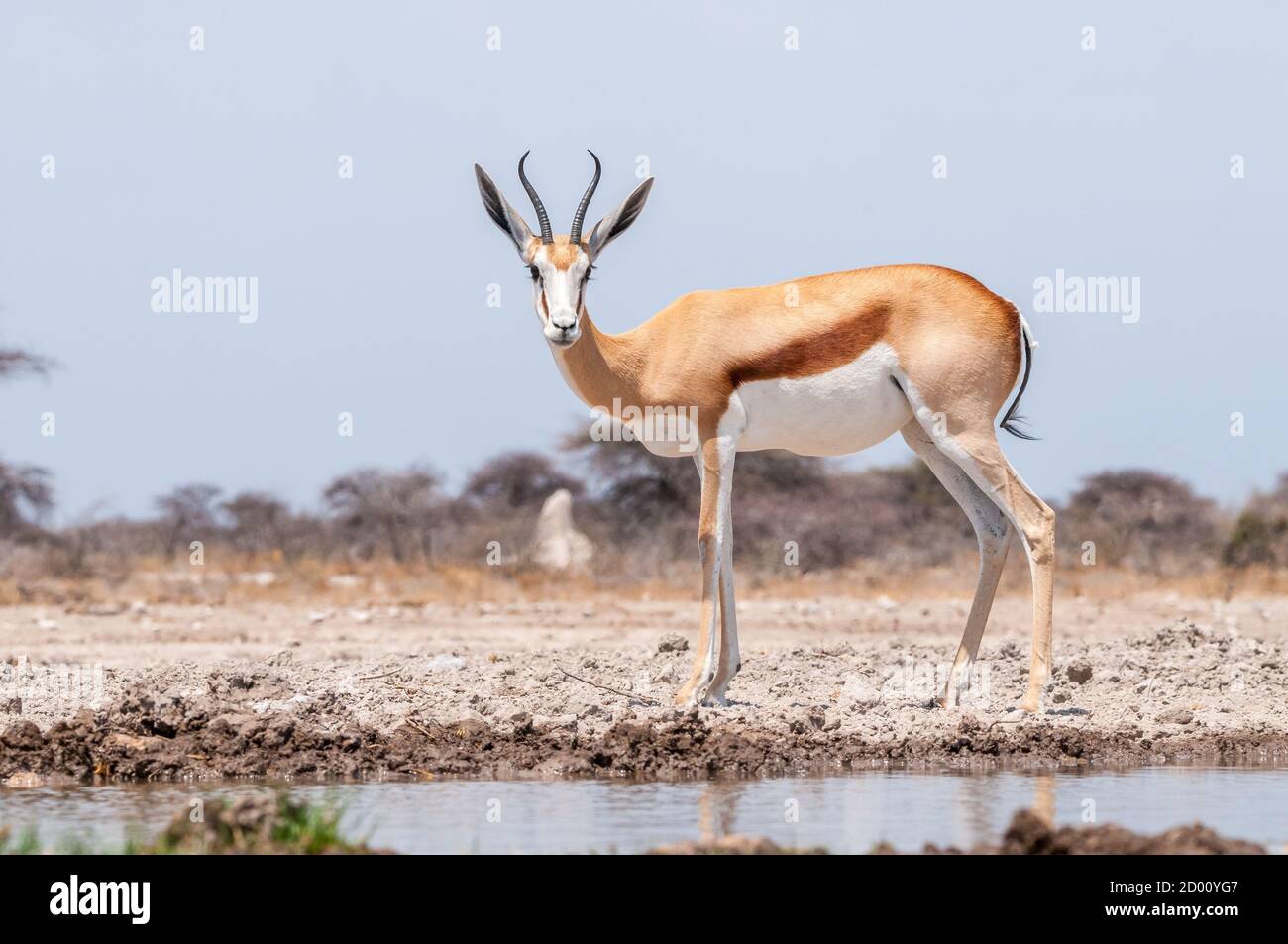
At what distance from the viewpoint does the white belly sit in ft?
37.5

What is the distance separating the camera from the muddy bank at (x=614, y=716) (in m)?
10.1

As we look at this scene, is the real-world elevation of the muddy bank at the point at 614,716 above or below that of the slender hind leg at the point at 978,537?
below

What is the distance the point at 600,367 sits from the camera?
11719 millimetres

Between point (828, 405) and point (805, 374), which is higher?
point (805, 374)

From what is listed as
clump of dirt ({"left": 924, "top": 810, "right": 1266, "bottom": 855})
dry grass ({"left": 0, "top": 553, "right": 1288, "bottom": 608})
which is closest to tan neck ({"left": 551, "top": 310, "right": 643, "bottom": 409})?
clump of dirt ({"left": 924, "top": 810, "right": 1266, "bottom": 855})

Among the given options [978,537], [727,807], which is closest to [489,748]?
[727,807]

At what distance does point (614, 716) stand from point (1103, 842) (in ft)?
16.9

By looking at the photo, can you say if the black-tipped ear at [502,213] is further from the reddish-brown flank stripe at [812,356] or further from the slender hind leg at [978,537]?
the slender hind leg at [978,537]

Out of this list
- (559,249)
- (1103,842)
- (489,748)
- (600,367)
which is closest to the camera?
(1103,842)

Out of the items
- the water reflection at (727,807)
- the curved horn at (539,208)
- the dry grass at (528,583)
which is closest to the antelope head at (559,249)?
the curved horn at (539,208)

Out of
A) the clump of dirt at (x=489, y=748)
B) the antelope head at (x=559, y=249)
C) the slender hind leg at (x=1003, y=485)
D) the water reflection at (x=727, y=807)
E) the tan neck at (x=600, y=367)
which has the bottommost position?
the water reflection at (x=727, y=807)

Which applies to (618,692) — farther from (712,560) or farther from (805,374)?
(805,374)

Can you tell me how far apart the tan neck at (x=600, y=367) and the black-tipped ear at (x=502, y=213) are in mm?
702

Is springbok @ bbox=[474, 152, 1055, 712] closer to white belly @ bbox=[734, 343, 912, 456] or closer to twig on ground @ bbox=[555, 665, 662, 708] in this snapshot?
white belly @ bbox=[734, 343, 912, 456]
